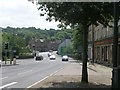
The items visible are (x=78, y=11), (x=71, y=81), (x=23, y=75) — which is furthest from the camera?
(x=23, y=75)

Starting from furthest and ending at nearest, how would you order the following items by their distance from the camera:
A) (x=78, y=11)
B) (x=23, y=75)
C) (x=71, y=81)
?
(x=23, y=75), (x=71, y=81), (x=78, y=11)

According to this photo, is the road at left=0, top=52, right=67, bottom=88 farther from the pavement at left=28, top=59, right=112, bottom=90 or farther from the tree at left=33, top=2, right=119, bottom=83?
the tree at left=33, top=2, right=119, bottom=83

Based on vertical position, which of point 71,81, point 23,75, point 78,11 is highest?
point 78,11

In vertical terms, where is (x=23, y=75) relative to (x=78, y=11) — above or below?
below

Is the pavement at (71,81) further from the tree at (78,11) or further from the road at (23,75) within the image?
the tree at (78,11)

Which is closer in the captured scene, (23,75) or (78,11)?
(78,11)

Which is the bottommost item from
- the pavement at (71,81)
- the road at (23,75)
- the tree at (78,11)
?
the road at (23,75)

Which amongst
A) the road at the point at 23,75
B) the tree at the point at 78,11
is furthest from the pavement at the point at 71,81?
the tree at the point at 78,11

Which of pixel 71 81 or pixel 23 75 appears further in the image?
pixel 23 75

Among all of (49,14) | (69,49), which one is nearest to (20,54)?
(69,49)

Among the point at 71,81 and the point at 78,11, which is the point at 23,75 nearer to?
the point at 71,81

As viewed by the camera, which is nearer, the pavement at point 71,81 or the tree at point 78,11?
the tree at point 78,11

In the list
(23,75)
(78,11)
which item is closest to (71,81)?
(78,11)

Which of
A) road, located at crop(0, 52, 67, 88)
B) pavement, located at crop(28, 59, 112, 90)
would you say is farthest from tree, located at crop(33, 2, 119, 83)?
road, located at crop(0, 52, 67, 88)
